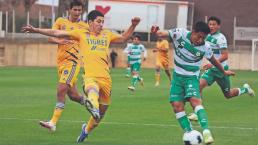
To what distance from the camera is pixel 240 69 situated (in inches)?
2272

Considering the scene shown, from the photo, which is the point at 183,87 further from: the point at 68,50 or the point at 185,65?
the point at 68,50

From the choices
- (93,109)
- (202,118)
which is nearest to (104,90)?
(93,109)

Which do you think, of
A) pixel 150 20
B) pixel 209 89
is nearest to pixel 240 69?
pixel 150 20

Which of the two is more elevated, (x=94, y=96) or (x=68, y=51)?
(x=68, y=51)

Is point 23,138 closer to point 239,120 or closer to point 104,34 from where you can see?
point 104,34

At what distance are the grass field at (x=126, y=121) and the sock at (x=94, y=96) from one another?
38.1 inches

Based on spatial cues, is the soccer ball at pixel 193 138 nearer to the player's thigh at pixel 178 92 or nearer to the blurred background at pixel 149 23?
the player's thigh at pixel 178 92

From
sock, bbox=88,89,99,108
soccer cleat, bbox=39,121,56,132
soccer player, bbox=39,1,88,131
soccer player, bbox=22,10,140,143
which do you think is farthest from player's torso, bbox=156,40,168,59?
sock, bbox=88,89,99,108

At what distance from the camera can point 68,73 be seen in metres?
15.2

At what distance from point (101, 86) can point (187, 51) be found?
5.06 feet

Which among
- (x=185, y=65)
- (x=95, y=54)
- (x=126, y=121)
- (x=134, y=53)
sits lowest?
(x=126, y=121)

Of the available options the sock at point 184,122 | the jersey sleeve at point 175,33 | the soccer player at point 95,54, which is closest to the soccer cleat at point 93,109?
the soccer player at point 95,54

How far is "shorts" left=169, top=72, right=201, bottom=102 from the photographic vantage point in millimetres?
12875

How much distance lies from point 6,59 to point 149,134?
152 feet
